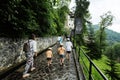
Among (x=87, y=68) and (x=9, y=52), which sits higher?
(x=9, y=52)

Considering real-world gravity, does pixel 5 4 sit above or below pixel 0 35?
above

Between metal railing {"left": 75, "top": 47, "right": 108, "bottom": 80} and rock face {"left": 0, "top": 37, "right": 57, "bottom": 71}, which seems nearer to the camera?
metal railing {"left": 75, "top": 47, "right": 108, "bottom": 80}

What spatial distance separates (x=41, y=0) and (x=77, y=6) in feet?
148

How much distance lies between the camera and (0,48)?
376 inches

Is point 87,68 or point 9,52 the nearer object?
point 87,68

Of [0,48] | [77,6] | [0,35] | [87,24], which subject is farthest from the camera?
[87,24]

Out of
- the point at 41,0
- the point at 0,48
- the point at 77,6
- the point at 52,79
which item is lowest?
the point at 52,79

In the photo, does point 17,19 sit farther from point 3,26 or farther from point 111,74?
point 111,74

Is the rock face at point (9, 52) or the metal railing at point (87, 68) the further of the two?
the rock face at point (9, 52)

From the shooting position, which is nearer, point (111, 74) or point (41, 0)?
point (41, 0)

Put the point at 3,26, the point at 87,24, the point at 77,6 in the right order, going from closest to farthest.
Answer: the point at 3,26, the point at 77,6, the point at 87,24

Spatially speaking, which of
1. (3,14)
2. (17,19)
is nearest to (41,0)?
(17,19)

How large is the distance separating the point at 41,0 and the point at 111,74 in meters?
11.2

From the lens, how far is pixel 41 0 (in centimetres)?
1872
